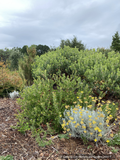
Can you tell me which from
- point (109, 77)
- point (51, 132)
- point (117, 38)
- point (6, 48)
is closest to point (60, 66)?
point (109, 77)

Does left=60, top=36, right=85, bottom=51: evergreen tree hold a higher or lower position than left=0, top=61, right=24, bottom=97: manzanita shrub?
higher

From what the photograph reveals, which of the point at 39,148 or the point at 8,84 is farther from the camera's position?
the point at 8,84

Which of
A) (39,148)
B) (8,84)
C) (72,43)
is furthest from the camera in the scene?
(72,43)

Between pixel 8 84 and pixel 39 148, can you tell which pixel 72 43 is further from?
pixel 39 148

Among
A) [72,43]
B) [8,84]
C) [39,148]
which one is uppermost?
[72,43]

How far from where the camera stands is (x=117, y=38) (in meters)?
24.2

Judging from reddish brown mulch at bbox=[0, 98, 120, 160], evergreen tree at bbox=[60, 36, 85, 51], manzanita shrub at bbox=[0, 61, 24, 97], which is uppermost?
evergreen tree at bbox=[60, 36, 85, 51]

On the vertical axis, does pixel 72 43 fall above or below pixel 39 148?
above

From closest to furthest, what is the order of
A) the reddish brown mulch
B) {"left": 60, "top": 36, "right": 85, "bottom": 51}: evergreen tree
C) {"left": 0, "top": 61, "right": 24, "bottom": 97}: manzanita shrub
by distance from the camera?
the reddish brown mulch
{"left": 0, "top": 61, "right": 24, "bottom": 97}: manzanita shrub
{"left": 60, "top": 36, "right": 85, "bottom": 51}: evergreen tree

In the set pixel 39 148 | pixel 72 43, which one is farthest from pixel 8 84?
pixel 72 43

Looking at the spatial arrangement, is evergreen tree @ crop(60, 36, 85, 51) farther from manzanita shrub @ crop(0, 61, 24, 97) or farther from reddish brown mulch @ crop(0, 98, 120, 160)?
reddish brown mulch @ crop(0, 98, 120, 160)

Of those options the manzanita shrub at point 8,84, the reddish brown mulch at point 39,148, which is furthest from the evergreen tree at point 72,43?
the reddish brown mulch at point 39,148

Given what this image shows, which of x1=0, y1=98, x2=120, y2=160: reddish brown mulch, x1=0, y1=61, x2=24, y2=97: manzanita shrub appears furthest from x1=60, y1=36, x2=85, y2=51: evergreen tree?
x1=0, y1=98, x2=120, y2=160: reddish brown mulch

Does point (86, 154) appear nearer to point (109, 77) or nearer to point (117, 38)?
point (109, 77)
